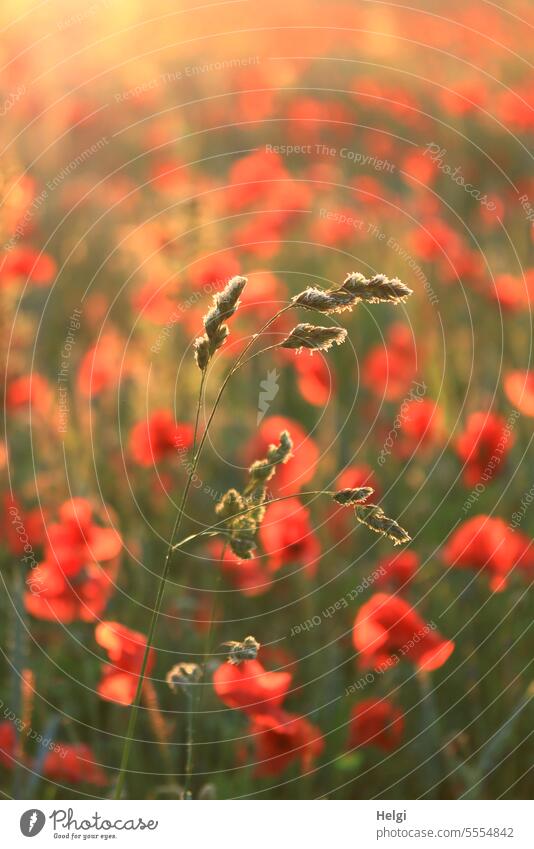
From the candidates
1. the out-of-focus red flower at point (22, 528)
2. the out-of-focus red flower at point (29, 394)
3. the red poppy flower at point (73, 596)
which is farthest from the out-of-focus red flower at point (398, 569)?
the out-of-focus red flower at point (29, 394)

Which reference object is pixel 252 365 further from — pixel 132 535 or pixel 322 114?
pixel 322 114

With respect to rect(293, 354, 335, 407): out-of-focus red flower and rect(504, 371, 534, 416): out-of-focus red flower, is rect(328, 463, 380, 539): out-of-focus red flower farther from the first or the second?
rect(504, 371, 534, 416): out-of-focus red flower

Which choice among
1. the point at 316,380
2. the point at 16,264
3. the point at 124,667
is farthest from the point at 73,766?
the point at 16,264
